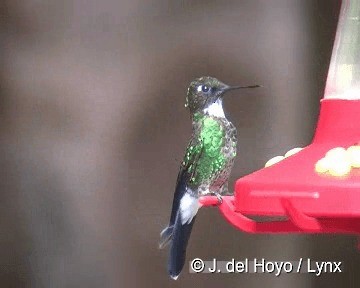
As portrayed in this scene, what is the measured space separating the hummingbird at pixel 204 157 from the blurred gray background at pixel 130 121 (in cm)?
39

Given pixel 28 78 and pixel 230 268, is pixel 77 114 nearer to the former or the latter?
pixel 28 78

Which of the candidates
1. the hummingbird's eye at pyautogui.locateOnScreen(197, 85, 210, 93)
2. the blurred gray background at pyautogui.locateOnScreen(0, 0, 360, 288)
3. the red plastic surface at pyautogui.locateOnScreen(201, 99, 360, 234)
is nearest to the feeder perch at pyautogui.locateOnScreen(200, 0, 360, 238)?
the red plastic surface at pyautogui.locateOnScreen(201, 99, 360, 234)

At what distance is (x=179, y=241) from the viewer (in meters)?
1.55

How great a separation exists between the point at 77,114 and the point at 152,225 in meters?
0.35

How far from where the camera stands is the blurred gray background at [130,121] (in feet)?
6.22

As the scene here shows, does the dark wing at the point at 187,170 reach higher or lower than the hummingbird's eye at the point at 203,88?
lower

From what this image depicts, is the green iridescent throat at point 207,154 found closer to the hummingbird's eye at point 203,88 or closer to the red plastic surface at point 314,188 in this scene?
the hummingbird's eye at point 203,88

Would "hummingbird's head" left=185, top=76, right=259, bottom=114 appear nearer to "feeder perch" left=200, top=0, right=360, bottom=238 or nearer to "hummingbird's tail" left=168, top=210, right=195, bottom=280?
"hummingbird's tail" left=168, top=210, right=195, bottom=280

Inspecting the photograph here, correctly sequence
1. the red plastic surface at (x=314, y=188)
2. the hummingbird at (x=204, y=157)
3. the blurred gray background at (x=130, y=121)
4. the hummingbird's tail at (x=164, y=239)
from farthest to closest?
the blurred gray background at (x=130, y=121) → the hummingbird's tail at (x=164, y=239) → the hummingbird at (x=204, y=157) → the red plastic surface at (x=314, y=188)

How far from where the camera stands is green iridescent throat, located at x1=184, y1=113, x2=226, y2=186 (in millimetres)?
1423

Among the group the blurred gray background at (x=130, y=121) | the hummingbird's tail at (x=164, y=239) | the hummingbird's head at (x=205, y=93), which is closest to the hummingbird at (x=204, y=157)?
the hummingbird's head at (x=205, y=93)

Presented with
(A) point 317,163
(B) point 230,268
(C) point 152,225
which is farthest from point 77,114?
(A) point 317,163

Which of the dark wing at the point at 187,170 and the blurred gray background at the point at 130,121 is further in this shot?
the blurred gray background at the point at 130,121

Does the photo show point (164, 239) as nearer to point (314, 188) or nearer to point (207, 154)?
point (207, 154)
